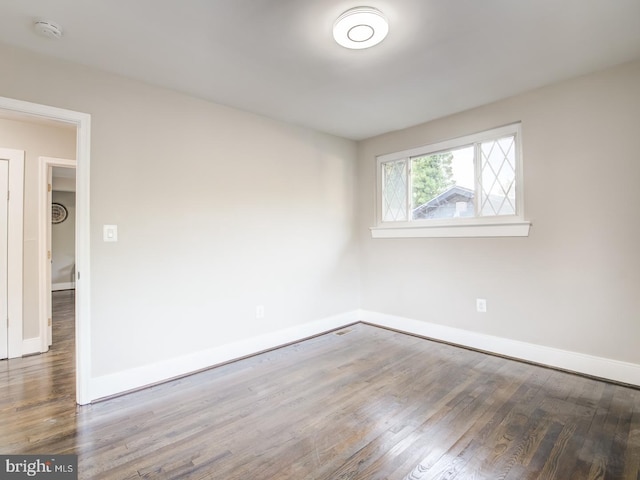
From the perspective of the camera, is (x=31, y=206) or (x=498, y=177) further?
(x=31, y=206)

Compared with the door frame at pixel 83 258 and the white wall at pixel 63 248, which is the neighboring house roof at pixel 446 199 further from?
the white wall at pixel 63 248

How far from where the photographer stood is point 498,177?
313 cm

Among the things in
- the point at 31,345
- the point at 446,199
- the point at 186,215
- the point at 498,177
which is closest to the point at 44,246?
the point at 31,345

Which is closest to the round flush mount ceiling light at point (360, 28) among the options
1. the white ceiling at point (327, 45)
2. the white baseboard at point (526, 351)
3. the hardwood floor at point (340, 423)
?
the white ceiling at point (327, 45)

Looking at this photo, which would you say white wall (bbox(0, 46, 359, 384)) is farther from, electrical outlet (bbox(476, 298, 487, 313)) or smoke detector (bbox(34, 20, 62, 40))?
electrical outlet (bbox(476, 298, 487, 313))

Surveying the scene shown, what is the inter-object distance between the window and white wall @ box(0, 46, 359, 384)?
90 centimetres

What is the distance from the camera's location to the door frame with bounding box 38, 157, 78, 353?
3.32 metres

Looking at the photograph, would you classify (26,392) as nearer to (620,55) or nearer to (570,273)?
(570,273)

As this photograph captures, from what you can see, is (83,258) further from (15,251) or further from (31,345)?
(31,345)

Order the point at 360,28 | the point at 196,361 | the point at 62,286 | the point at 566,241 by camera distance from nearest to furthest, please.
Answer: the point at 360,28 → the point at 566,241 → the point at 196,361 → the point at 62,286

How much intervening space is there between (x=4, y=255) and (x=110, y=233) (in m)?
1.71

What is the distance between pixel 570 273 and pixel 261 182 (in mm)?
2916

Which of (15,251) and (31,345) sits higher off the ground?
(15,251)

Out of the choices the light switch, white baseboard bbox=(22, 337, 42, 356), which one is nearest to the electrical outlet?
the light switch
